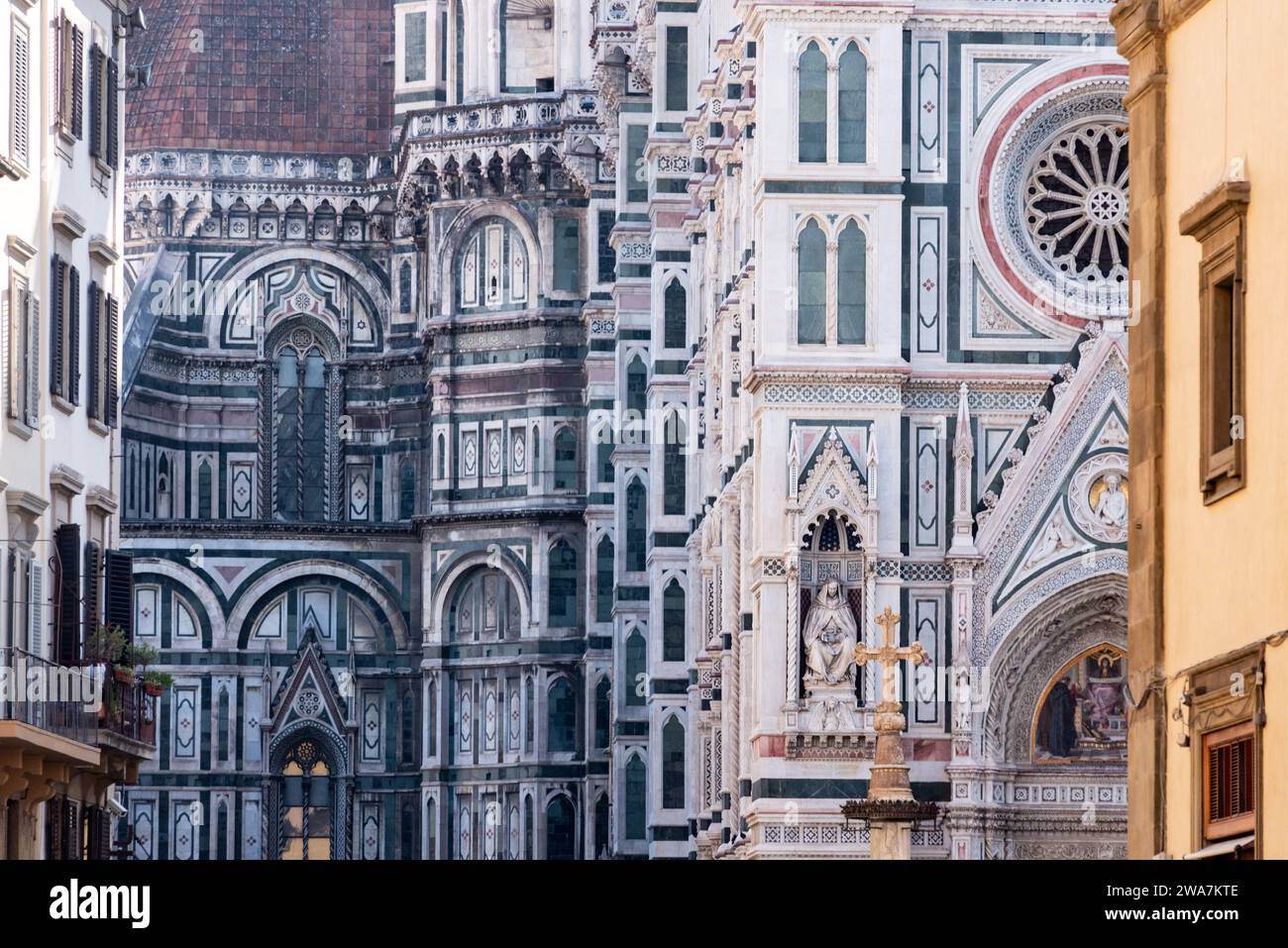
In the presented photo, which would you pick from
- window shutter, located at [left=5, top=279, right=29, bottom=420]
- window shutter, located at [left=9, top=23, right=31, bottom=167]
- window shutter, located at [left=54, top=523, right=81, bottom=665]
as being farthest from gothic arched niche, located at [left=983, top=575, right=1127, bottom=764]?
window shutter, located at [left=9, top=23, right=31, bottom=167]

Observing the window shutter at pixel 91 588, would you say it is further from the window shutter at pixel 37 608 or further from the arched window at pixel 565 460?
the arched window at pixel 565 460

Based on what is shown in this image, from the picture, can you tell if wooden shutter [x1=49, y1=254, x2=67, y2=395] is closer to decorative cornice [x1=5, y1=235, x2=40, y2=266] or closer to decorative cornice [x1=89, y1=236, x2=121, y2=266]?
decorative cornice [x1=5, y1=235, x2=40, y2=266]

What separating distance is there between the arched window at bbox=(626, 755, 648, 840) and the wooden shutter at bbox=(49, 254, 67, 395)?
38.2m

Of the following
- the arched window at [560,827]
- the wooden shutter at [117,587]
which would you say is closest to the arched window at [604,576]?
the arched window at [560,827]

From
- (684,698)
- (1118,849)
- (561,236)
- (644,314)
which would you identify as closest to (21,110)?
(1118,849)

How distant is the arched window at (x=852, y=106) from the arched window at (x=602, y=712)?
34203 millimetres

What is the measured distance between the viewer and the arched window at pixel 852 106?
5612cm

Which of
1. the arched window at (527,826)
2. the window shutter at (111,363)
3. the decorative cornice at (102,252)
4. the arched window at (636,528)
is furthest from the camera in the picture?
the arched window at (527,826)

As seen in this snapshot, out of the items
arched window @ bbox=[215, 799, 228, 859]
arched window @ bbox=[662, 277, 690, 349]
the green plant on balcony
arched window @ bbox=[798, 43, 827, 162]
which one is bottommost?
arched window @ bbox=[215, 799, 228, 859]

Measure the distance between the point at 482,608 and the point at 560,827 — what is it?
6.53 metres

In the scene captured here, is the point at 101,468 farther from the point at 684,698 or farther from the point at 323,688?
the point at 323,688

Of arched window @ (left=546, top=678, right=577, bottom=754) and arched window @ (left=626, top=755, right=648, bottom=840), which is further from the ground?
arched window @ (left=546, top=678, right=577, bottom=754)

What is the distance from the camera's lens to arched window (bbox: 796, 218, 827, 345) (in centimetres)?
5581

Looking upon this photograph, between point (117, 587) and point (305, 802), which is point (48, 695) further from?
point (305, 802)
